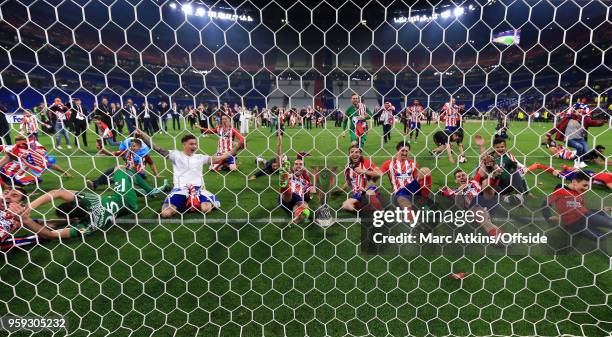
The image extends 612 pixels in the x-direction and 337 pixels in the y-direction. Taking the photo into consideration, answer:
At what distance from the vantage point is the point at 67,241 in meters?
3.60

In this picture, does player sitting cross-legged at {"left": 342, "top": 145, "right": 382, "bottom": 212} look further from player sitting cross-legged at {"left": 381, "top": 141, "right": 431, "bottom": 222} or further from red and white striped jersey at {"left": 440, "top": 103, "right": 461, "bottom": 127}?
red and white striped jersey at {"left": 440, "top": 103, "right": 461, "bottom": 127}

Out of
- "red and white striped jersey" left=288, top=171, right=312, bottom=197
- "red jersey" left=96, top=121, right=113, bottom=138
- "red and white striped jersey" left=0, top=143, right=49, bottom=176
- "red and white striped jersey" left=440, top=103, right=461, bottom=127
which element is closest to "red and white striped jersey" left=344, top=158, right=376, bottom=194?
"red and white striped jersey" left=288, top=171, right=312, bottom=197

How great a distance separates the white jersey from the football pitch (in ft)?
2.80

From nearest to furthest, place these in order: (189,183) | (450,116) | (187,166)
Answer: (187,166) → (189,183) → (450,116)

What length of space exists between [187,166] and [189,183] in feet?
0.80

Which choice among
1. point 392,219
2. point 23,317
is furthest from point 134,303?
point 392,219

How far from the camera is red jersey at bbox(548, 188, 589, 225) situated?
3365mm

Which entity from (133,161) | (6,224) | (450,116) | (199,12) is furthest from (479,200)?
(199,12)

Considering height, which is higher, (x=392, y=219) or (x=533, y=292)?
(x=392, y=219)

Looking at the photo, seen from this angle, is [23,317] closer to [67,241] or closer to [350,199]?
[67,241]

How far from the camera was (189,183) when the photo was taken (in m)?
4.53

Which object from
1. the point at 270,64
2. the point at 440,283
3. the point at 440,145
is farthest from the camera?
the point at 270,64

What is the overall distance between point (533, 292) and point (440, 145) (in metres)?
6.75

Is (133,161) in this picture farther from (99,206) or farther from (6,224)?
(6,224)
